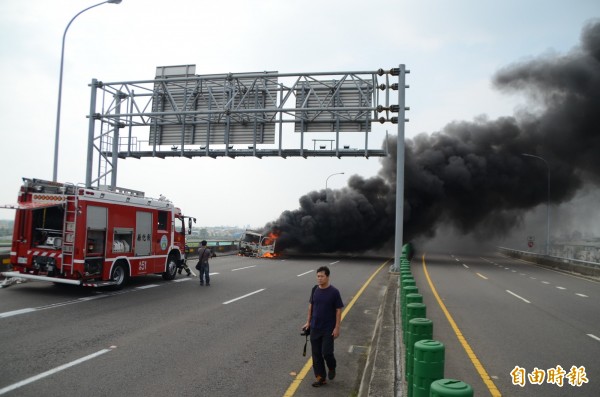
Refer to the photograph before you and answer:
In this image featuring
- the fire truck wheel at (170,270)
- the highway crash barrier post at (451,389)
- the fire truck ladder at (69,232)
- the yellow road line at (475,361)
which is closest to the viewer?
the highway crash barrier post at (451,389)

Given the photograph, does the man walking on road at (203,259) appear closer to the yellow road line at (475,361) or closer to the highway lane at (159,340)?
the highway lane at (159,340)

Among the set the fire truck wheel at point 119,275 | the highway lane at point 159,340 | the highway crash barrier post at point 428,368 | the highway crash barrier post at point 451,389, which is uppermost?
the highway crash barrier post at point 451,389

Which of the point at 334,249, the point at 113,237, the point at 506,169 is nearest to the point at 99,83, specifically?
the point at 113,237

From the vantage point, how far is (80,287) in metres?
13.1

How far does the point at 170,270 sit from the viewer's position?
1593 cm

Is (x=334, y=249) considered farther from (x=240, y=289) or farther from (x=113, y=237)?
(x=113, y=237)

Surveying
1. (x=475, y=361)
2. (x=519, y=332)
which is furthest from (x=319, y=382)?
(x=519, y=332)

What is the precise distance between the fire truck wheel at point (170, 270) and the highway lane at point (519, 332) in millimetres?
8840

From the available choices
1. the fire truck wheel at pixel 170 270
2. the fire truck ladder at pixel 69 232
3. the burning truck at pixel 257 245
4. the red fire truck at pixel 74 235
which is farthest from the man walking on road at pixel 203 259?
the burning truck at pixel 257 245

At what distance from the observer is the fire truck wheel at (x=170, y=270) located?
15766 mm

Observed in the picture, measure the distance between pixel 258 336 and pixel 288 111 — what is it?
12139 millimetres

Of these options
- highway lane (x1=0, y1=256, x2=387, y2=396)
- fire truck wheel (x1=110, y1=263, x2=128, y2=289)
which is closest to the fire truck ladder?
highway lane (x1=0, y1=256, x2=387, y2=396)

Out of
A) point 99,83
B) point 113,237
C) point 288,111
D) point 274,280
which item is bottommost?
point 274,280

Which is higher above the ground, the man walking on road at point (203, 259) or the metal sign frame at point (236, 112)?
the metal sign frame at point (236, 112)
